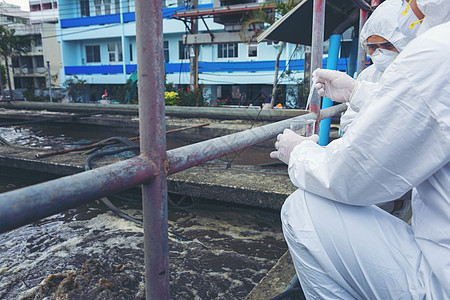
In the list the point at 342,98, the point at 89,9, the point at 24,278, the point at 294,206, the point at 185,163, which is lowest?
the point at 24,278

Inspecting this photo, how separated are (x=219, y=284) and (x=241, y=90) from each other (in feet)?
58.5

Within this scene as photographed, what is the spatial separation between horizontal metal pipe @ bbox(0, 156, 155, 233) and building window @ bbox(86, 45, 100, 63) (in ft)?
81.5

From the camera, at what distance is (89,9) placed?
23250 millimetres

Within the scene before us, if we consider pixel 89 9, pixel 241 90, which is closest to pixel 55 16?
pixel 89 9

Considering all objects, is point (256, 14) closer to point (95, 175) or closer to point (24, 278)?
point (24, 278)

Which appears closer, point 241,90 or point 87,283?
point 87,283

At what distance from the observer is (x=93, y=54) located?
924 inches

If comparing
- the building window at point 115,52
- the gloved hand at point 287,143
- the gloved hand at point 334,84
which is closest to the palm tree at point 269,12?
the gloved hand at point 334,84

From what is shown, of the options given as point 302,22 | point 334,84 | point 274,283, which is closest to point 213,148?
point 274,283

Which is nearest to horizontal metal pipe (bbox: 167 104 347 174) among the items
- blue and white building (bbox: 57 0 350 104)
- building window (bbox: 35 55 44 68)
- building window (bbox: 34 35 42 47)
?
blue and white building (bbox: 57 0 350 104)

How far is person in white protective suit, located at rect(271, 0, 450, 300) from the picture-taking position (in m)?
0.91

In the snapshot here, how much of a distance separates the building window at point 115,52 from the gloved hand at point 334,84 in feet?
73.3

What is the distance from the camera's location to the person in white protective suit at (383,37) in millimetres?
2631

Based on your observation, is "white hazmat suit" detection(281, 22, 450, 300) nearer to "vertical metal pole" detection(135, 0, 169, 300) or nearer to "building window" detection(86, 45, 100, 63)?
"vertical metal pole" detection(135, 0, 169, 300)
